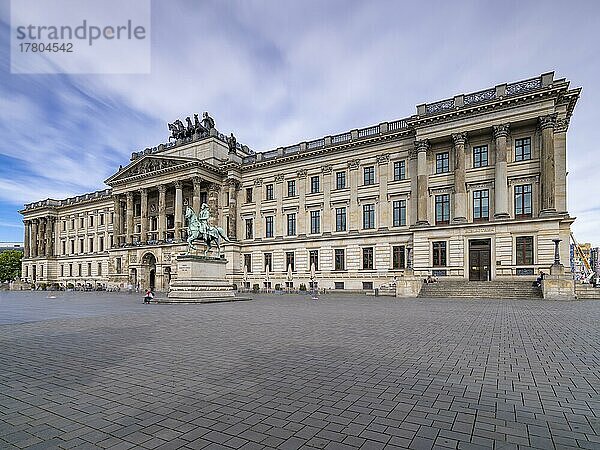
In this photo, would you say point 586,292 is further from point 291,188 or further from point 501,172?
point 291,188

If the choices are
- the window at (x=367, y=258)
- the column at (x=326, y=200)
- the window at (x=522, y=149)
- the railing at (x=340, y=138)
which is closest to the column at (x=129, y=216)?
the column at (x=326, y=200)

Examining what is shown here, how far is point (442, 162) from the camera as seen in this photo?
43.7 metres

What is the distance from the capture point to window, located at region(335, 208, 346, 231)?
167 feet

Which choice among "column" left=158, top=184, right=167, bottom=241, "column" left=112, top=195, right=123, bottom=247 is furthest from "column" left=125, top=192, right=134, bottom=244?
"column" left=158, top=184, right=167, bottom=241

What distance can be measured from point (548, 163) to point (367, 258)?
854 inches

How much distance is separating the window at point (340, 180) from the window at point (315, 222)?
4615mm

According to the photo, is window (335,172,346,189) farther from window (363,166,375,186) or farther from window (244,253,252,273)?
window (244,253,252,273)

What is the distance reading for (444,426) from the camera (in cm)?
483

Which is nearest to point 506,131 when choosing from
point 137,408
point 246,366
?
point 246,366

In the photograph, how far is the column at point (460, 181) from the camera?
40.7 meters

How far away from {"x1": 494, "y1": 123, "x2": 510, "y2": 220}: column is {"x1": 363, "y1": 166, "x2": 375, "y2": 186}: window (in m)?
14.7

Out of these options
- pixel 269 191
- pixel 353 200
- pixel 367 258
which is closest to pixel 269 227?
pixel 269 191

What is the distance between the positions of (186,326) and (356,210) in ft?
123

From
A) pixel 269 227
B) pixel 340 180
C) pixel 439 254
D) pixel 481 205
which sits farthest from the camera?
pixel 269 227
